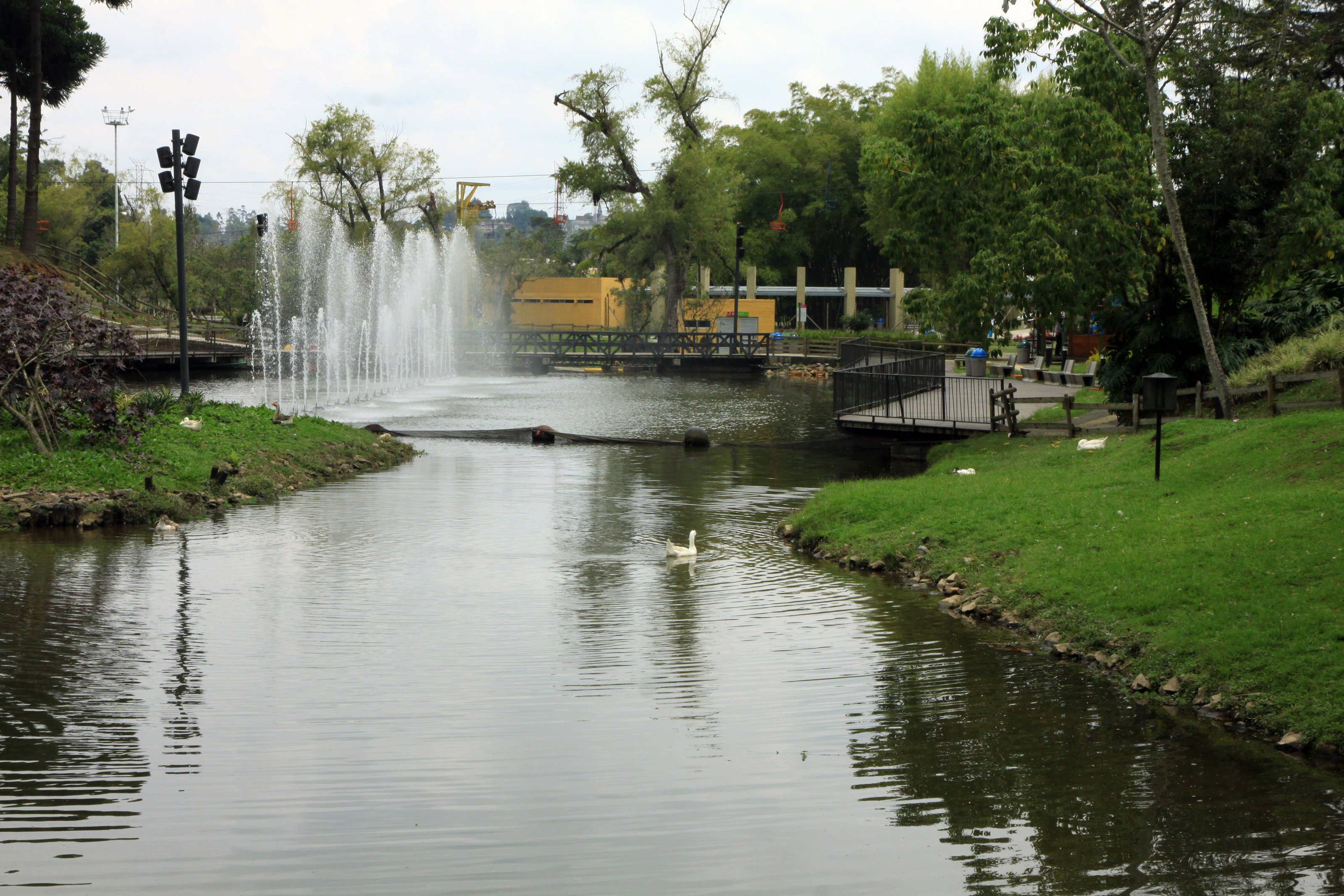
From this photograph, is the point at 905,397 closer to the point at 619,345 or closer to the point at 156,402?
the point at 156,402

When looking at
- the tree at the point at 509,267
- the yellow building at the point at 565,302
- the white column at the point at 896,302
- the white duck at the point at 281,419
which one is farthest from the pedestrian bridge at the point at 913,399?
the tree at the point at 509,267

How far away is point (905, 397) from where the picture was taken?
32.0m

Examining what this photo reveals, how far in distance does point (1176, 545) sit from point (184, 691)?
9891 mm

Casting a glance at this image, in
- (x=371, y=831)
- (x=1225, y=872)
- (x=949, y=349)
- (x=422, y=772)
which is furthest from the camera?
(x=949, y=349)

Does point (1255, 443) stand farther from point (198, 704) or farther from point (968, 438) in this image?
point (198, 704)

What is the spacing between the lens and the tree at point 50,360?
1844cm

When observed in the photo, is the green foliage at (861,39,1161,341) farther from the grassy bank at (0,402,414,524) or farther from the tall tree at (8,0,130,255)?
the tall tree at (8,0,130,255)

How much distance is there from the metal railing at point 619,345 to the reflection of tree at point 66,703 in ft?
170

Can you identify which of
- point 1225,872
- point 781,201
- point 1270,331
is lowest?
point 1225,872

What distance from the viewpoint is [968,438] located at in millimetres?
26188

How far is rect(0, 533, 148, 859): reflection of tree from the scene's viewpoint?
743cm

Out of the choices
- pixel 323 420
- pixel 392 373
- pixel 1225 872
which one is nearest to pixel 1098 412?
pixel 323 420

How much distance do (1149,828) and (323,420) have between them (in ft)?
72.6

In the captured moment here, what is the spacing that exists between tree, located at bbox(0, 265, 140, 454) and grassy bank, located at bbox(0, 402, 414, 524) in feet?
1.56
